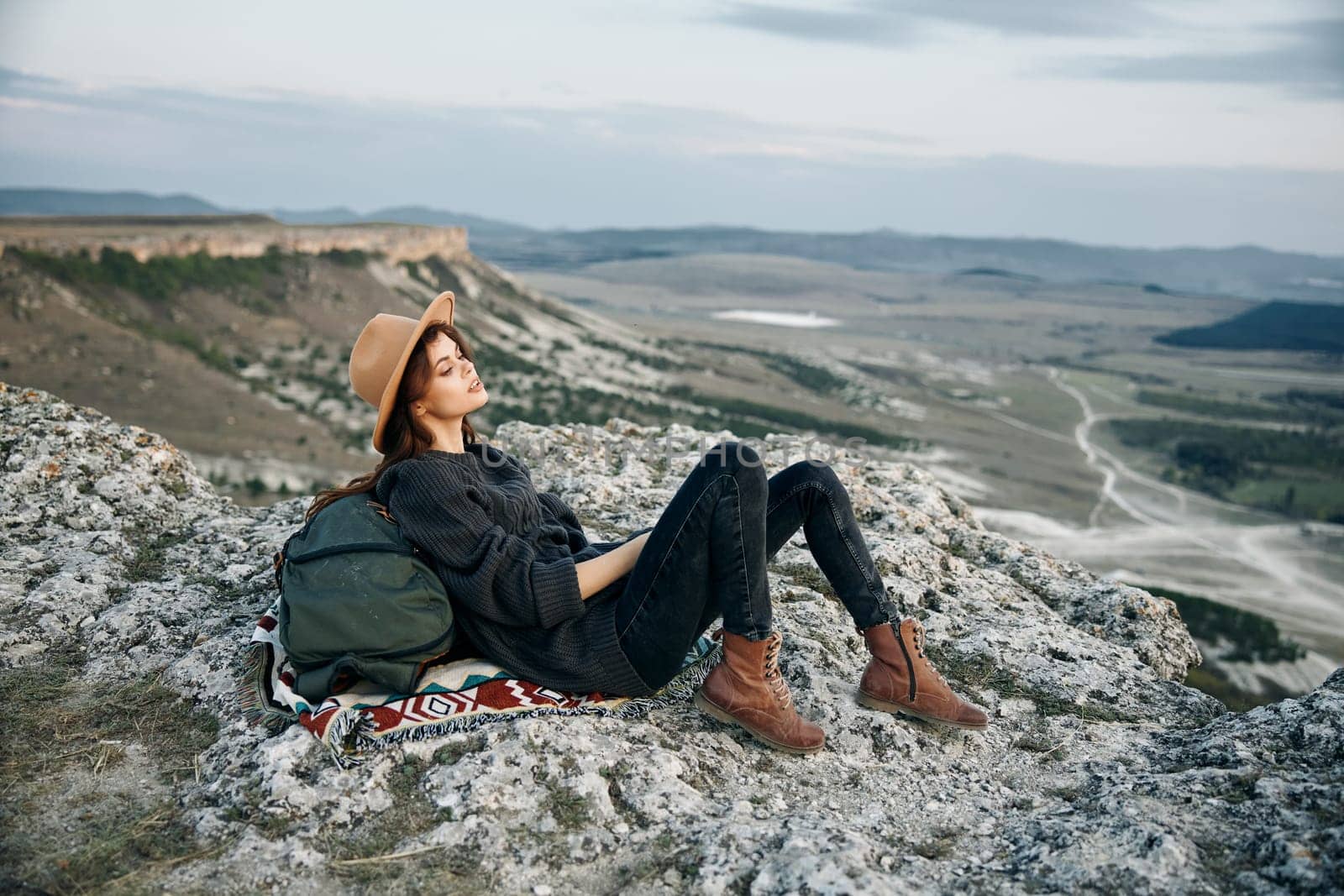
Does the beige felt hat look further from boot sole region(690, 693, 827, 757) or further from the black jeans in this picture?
boot sole region(690, 693, 827, 757)

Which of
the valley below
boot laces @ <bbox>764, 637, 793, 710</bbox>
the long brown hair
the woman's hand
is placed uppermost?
the long brown hair

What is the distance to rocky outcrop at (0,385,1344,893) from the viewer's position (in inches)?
127

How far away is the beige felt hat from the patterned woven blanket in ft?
3.57

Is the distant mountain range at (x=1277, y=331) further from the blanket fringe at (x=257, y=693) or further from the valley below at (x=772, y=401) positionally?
the blanket fringe at (x=257, y=693)

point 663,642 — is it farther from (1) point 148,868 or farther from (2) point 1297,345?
(2) point 1297,345

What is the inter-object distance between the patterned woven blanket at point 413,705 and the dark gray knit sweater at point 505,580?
7cm

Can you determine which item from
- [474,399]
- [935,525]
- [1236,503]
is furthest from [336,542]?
[1236,503]

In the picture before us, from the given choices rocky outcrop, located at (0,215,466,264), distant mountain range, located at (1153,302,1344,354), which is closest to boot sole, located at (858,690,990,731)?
rocky outcrop, located at (0,215,466,264)

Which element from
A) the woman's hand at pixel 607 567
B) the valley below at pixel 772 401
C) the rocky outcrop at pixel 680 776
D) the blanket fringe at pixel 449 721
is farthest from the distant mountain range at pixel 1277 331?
the woman's hand at pixel 607 567

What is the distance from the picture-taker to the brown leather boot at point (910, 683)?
4.36 m

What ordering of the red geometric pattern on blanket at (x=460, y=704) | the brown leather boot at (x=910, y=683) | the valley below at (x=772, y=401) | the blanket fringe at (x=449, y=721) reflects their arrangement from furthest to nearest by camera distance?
the valley below at (x=772, y=401) → the brown leather boot at (x=910, y=683) → the red geometric pattern on blanket at (x=460, y=704) → the blanket fringe at (x=449, y=721)

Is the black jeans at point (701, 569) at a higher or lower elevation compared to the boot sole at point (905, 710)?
higher

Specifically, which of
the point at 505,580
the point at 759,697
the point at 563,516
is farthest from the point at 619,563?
the point at 759,697

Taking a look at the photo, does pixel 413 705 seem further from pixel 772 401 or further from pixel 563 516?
pixel 772 401
